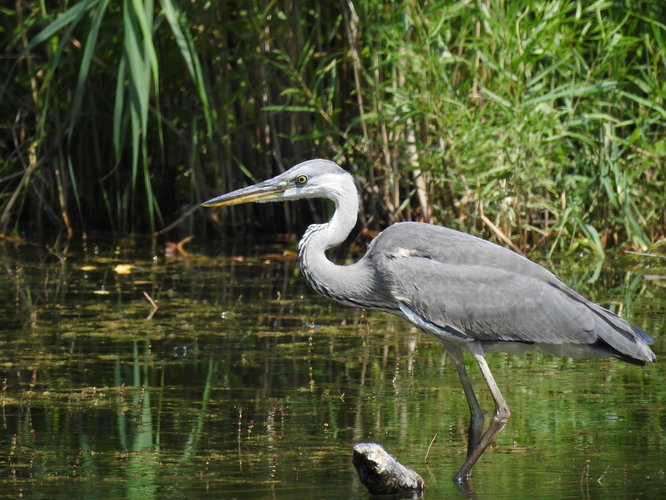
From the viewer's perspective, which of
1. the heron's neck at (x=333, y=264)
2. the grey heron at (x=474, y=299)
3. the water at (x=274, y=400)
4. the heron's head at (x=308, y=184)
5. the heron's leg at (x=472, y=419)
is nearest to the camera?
the water at (x=274, y=400)

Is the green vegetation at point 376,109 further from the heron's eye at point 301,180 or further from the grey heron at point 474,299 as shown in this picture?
the grey heron at point 474,299

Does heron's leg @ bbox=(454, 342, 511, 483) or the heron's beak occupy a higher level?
the heron's beak

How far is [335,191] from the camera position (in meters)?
5.41

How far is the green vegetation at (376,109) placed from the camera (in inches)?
337

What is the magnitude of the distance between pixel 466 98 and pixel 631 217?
1597 millimetres

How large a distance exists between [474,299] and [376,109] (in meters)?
4.57

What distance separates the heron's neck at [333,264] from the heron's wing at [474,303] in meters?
0.17

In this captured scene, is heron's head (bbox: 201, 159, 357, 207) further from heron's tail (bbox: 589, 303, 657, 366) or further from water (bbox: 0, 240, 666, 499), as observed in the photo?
heron's tail (bbox: 589, 303, 657, 366)

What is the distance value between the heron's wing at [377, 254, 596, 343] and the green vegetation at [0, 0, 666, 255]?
3450mm

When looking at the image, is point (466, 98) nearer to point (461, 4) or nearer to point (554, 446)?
point (461, 4)

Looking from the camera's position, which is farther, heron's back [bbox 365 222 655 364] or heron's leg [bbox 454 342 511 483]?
heron's back [bbox 365 222 655 364]

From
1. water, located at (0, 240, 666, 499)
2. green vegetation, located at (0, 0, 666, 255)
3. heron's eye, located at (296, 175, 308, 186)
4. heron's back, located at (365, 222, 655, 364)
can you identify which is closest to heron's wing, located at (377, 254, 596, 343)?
heron's back, located at (365, 222, 655, 364)

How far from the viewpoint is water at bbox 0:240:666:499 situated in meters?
4.47

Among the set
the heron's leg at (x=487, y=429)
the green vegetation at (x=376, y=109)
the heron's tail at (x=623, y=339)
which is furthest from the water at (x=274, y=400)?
the green vegetation at (x=376, y=109)
